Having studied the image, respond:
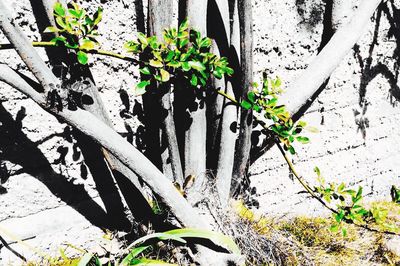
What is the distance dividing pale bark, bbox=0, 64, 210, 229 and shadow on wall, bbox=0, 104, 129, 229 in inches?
10.6

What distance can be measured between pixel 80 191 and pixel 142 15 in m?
0.80

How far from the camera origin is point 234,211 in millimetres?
1863

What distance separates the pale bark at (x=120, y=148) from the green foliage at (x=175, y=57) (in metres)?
0.20

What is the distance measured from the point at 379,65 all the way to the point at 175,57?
5.21 ft

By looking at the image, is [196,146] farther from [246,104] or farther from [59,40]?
[59,40]

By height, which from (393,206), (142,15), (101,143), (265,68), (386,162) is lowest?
(393,206)

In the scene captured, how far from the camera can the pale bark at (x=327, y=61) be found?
6.20 ft

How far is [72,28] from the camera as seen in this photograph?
4.53ft

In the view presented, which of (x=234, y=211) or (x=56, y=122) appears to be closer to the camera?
(x=56, y=122)

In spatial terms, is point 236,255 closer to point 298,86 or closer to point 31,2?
point 298,86

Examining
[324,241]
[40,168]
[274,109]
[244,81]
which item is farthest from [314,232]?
[40,168]

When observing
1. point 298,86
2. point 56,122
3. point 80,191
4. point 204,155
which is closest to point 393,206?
point 298,86

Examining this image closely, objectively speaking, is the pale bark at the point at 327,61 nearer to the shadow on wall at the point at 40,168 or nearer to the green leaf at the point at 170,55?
the green leaf at the point at 170,55

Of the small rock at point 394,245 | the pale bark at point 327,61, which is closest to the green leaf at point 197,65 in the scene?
the pale bark at point 327,61
